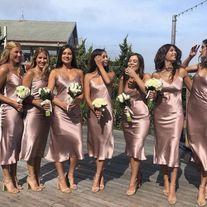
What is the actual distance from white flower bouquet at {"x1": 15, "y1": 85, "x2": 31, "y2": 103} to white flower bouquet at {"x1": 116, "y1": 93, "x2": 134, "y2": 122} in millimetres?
1287

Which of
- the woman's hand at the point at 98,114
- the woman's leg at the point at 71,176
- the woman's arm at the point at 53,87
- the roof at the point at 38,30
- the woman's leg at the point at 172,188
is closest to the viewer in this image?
the woman's leg at the point at 172,188

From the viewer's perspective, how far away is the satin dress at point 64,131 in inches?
235

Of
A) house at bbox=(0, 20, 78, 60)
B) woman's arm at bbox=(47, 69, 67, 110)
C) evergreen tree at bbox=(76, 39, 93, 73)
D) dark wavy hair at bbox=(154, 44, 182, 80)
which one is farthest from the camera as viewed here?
house at bbox=(0, 20, 78, 60)

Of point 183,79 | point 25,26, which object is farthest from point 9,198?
point 25,26

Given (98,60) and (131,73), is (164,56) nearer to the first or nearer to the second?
(131,73)

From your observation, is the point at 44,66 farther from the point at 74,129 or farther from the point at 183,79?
the point at 183,79

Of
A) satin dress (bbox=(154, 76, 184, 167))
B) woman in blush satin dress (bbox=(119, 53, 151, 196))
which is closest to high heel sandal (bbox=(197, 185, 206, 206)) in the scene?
satin dress (bbox=(154, 76, 184, 167))

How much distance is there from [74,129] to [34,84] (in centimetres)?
89

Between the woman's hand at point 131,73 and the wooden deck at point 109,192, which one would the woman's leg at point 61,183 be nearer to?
the wooden deck at point 109,192

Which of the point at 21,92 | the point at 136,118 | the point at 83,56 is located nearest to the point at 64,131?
the point at 21,92

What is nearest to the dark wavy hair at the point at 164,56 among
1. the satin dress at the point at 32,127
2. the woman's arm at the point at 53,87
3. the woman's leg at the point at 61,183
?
the woman's arm at the point at 53,87

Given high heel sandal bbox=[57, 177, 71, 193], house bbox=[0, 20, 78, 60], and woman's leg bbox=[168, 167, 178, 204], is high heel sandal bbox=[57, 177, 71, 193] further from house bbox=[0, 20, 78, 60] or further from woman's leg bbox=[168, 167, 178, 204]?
house bbox=[0, 20, 78, 60]

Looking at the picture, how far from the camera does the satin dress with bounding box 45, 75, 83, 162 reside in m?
5.96

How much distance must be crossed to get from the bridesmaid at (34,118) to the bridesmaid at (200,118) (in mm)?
2084
